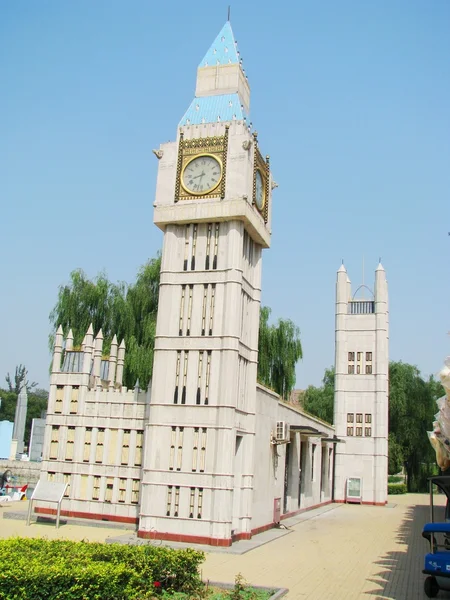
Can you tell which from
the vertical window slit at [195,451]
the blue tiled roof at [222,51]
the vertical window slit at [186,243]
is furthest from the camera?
the blue tiled roof at [222,51]

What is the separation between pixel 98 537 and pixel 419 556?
8899mm

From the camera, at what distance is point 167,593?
433 inches

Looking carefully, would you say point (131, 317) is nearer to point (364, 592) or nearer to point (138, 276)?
point (138, 276)

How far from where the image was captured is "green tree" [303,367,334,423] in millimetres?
51938

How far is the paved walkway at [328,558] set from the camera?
13.0m

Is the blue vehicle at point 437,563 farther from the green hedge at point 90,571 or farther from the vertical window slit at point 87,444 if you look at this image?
the vertical window slit at point 87,444

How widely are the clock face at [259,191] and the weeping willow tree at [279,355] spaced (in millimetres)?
18357

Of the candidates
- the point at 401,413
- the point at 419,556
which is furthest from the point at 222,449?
the point at 401,413

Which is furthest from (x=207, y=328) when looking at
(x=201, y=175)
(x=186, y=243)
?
(x=201, y=175)

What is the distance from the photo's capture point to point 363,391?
39.2m

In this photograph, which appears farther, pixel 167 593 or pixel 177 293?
pixel 177 293

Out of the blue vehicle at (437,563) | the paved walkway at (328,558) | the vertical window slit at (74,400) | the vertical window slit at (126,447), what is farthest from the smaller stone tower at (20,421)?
the blue vehicle at (437,563)

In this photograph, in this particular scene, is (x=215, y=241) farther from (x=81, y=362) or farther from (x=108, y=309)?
(x=108, y=309)

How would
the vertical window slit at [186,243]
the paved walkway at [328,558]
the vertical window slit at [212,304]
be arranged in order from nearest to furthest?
the paved walkway at [328,558], the vertical window slit at [212,304], the vertical window slit at [186,243]
